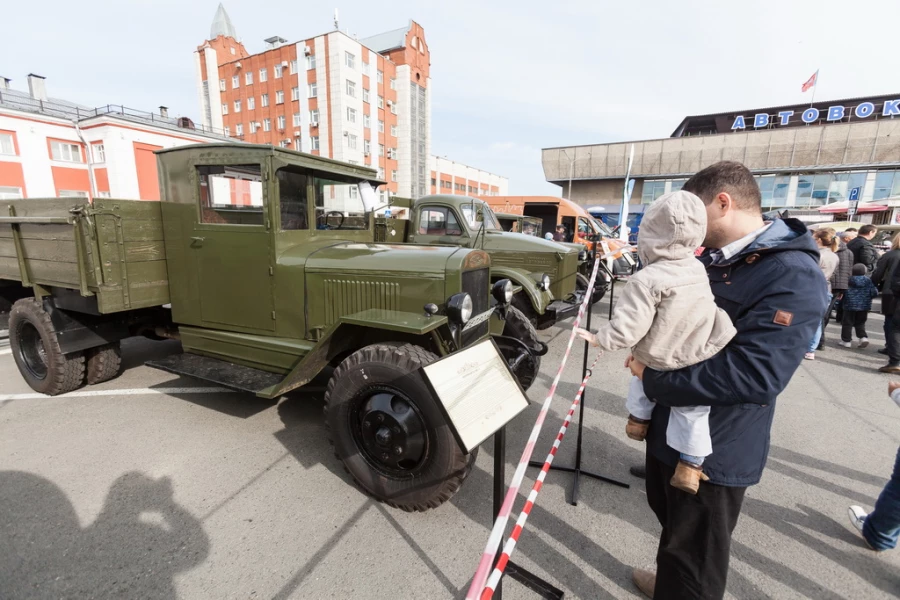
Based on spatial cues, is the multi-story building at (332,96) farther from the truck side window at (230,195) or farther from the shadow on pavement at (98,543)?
the shadow on pavement at (98,543)

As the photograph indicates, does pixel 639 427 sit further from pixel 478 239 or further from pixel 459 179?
pixel 459 179

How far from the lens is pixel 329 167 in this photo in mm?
3633

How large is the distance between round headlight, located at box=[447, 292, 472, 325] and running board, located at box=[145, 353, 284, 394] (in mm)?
1548

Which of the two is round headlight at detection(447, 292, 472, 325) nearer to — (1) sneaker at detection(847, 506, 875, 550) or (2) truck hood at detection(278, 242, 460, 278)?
(2) truck hood at detection(278, 242, 460, 278)

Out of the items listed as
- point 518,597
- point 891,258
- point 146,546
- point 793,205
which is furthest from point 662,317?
point 793,205

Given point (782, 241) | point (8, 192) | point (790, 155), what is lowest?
point (782, 241)

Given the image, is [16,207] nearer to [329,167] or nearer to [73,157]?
[329,167]

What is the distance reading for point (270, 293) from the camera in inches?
135

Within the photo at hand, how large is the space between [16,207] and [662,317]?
577 cm

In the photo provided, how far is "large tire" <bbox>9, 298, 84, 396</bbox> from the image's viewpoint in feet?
12.6

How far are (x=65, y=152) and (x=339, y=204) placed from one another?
28.4m

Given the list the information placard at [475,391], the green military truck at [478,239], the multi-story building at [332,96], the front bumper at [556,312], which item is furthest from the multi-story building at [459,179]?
the information placard at [475,391]

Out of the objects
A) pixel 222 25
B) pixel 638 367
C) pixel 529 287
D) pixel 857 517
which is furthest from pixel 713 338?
pixel 222 25

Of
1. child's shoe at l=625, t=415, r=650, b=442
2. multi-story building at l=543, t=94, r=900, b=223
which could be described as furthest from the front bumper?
multi-story building at l=543, t=94, r=900, b=223
